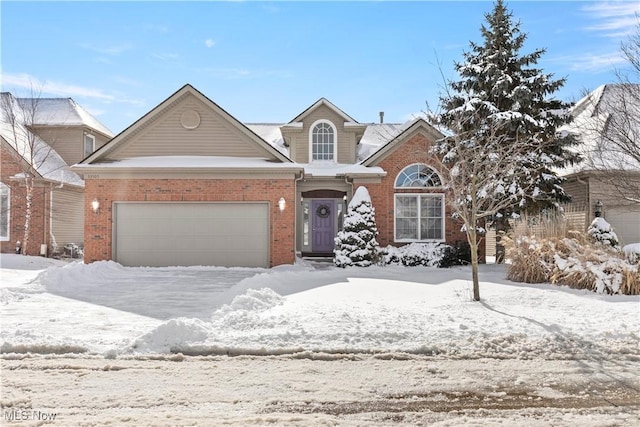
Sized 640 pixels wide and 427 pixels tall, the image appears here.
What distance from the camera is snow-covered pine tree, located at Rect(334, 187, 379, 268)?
51.7ft

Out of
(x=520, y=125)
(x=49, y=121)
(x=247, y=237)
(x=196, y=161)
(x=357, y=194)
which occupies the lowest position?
(x=247, y=237)

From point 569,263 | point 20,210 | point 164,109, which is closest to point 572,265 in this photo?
point 569,263

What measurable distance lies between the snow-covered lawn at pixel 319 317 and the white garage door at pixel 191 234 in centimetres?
340

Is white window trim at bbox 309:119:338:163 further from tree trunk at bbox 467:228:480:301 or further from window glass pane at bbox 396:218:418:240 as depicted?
tree trunk at bbox 467:228:480:301

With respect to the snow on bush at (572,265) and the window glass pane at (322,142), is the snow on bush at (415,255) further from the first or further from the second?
the window glass pane at (322,142)

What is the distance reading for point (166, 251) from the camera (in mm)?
15945

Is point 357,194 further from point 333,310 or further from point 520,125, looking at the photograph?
point 333,310

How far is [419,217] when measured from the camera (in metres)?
17.8

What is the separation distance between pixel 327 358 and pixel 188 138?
1297cm

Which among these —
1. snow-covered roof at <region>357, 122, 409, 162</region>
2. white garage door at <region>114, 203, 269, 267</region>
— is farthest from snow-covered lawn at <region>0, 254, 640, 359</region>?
snow-covered roof at <region>357, 122, 409, 162</region>

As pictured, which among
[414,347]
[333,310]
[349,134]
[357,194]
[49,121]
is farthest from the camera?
[49,121]

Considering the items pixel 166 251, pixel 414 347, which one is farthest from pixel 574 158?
pixel 166 251

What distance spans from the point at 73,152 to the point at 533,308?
23.0 m

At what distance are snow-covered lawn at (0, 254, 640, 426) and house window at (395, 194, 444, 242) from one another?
756 centimetres
